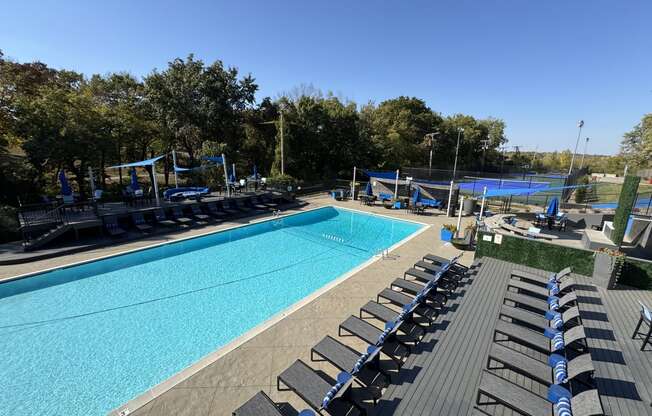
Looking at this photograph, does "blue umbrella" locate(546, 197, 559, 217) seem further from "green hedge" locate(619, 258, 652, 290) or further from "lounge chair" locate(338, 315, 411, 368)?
"lounge chair" locate(338, 315, 411, 368)

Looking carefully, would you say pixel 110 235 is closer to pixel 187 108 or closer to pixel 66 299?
pixel 66 299

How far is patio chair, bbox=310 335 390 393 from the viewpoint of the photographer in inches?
166

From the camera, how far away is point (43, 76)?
67.8ft

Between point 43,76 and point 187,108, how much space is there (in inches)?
453

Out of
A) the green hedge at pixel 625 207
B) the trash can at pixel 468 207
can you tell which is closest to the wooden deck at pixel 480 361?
the green hedge at pixel 625 207

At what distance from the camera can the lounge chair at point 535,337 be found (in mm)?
4445

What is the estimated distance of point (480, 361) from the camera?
14.6ft

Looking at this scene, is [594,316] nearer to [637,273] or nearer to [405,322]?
[637,273]

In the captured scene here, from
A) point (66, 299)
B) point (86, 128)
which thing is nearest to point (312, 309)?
point (66, 299)

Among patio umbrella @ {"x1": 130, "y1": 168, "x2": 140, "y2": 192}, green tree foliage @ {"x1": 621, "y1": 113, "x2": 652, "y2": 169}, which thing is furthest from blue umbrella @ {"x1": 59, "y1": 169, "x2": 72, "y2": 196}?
green tree foliage @ {"x1": 621, "y1": 113, "x2": 652, "y2": 169}

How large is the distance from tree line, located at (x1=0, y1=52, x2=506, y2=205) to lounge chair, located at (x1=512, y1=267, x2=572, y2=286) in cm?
1891

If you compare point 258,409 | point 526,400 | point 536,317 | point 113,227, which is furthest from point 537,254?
point 113,227

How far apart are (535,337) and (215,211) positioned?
15.1m

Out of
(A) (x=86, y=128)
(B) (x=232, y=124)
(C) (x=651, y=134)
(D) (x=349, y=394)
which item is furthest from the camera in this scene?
(C) (x=651, y=134)
